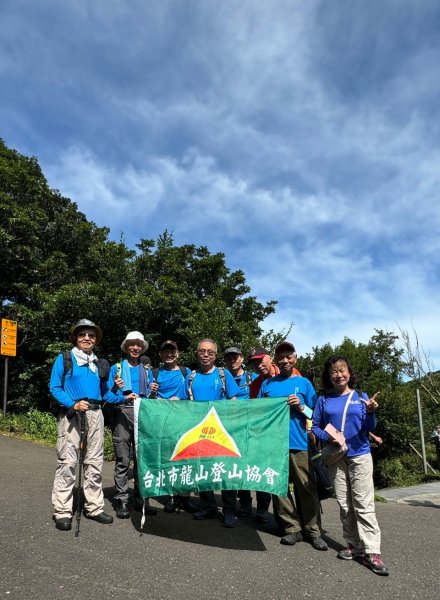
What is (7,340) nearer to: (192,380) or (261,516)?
(192,380)

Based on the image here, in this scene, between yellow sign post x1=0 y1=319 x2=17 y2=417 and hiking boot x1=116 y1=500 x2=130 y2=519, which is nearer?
hiking boot x1=116 y1=500 x2=130 y2=519

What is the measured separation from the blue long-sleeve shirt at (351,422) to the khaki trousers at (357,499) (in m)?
0.11

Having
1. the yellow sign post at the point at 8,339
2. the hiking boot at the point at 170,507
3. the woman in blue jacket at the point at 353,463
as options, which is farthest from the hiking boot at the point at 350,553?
the yellow sign post at the point at 8,339


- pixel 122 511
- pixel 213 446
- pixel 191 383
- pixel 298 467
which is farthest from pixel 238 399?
pixel 122 511

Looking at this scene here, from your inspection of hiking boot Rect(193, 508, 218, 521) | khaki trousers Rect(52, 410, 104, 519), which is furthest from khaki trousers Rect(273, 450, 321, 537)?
khaki trousers Rect(52, 410, 104, 519)

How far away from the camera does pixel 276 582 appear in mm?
3436

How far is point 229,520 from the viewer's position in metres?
4.80

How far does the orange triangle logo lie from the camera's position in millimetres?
4414

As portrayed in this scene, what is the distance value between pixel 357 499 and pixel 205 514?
2007 millimetres

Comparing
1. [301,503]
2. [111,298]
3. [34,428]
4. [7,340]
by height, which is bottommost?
[301,503]

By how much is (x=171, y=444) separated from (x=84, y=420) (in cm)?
102

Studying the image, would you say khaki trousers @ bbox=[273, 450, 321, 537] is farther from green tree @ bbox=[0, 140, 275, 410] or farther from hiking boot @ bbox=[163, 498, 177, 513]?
green tree @ bbox=[0, 140, 275, 410]

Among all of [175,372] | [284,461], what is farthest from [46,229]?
[284,461]

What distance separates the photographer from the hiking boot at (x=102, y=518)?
4.56m
